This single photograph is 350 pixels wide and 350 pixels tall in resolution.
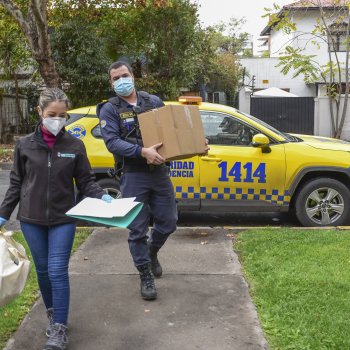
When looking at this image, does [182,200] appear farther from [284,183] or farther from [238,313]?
[238,313]

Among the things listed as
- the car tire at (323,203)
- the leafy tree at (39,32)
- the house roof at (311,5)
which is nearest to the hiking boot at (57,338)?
the car tire at (323,203)

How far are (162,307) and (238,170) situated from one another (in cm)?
305

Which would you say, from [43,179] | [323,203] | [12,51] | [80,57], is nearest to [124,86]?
[43,179]

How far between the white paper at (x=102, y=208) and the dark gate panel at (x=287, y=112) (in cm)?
1857

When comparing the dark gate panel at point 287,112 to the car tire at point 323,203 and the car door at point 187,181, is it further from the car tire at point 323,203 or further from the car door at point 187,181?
the car door at point 187,181

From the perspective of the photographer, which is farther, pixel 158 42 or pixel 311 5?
pixel 158 42

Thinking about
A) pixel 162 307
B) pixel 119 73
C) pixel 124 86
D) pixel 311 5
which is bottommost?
pixel 162 307

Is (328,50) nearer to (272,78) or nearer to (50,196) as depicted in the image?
(272,78)

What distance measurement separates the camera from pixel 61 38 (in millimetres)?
19953

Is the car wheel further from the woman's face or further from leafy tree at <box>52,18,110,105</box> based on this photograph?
leafy tree at <box>52,18,110,105</box>

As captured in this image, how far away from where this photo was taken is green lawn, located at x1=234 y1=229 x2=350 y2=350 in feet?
12.5

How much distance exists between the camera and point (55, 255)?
3.59 metres

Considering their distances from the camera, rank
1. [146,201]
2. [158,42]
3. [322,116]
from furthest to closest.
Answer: [322,116]
[158,42]
[146,201]

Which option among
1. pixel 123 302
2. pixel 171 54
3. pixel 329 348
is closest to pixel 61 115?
pixel 123 302
